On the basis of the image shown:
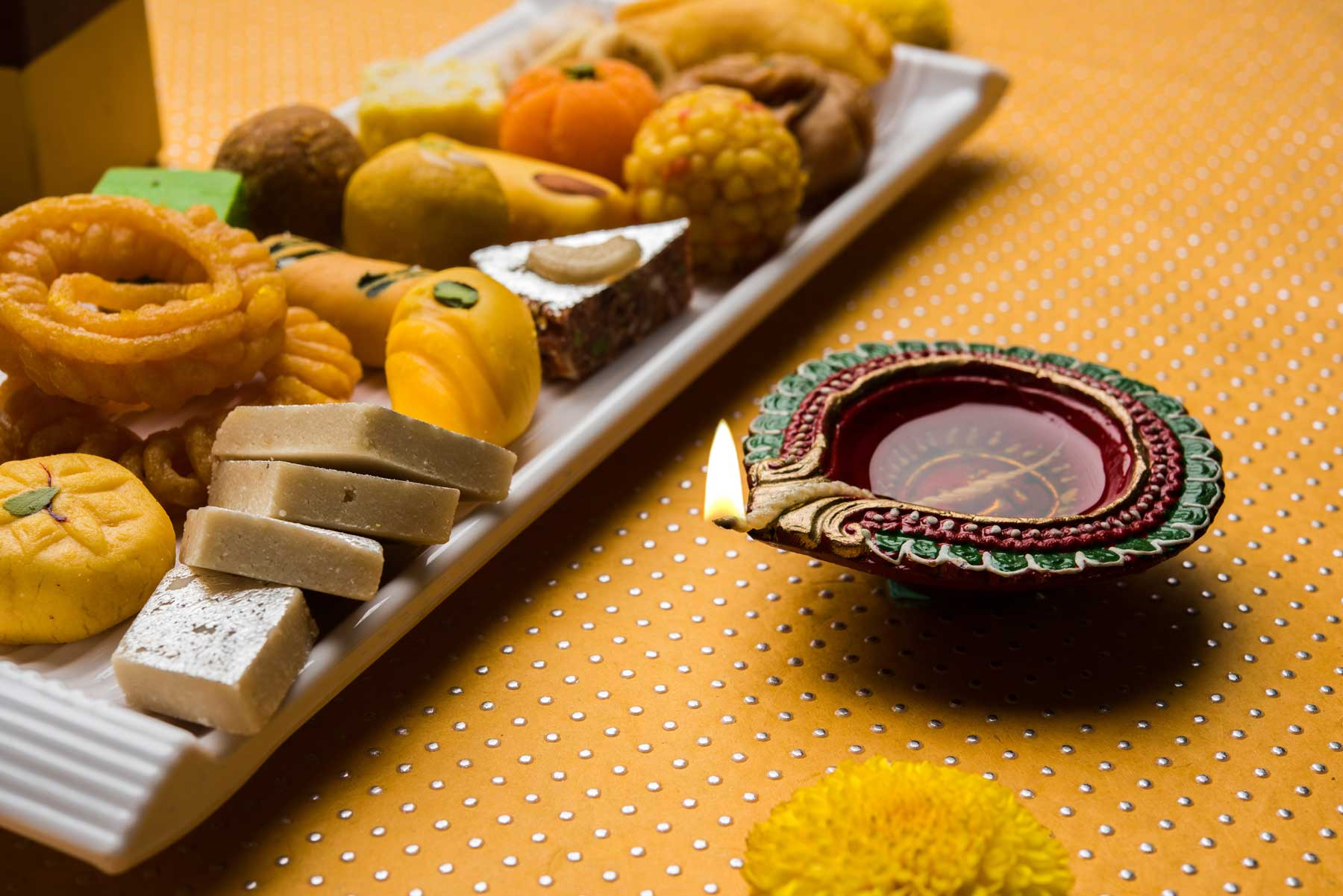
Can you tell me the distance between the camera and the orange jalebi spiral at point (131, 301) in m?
1.20

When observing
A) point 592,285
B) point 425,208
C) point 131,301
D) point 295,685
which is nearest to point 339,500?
point 295,685

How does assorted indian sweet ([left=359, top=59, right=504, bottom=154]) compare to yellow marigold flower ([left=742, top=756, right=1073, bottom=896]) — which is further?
assorted indian sweet ([left=359, top=59, right=504, bottom=154])

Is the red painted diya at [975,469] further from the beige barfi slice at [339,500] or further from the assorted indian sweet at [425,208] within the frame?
the assorted indian sweet at [425,208]

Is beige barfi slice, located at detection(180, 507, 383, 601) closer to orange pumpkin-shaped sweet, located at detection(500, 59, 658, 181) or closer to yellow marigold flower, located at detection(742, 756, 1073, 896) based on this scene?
yellow marigold flower, located at detection(742, 756, 1073, 896)

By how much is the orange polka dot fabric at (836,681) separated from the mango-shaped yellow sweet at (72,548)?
0.17 metres

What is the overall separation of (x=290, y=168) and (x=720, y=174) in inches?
21.0

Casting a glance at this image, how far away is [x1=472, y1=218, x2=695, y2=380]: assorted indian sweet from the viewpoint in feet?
4.69

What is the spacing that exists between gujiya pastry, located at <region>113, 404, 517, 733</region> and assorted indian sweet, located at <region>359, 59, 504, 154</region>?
0.75 metres

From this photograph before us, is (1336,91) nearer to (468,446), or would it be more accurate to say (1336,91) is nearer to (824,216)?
(824,216)

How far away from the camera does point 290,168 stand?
1655 millimetres

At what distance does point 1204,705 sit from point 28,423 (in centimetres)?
108

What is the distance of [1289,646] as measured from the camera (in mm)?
1155

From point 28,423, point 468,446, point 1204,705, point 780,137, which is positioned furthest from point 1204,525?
point 28,423

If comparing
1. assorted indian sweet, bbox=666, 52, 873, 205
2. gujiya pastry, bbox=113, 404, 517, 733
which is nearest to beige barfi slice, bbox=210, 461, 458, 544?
gujiya pastry, bbox=113, 404, 517, 733
